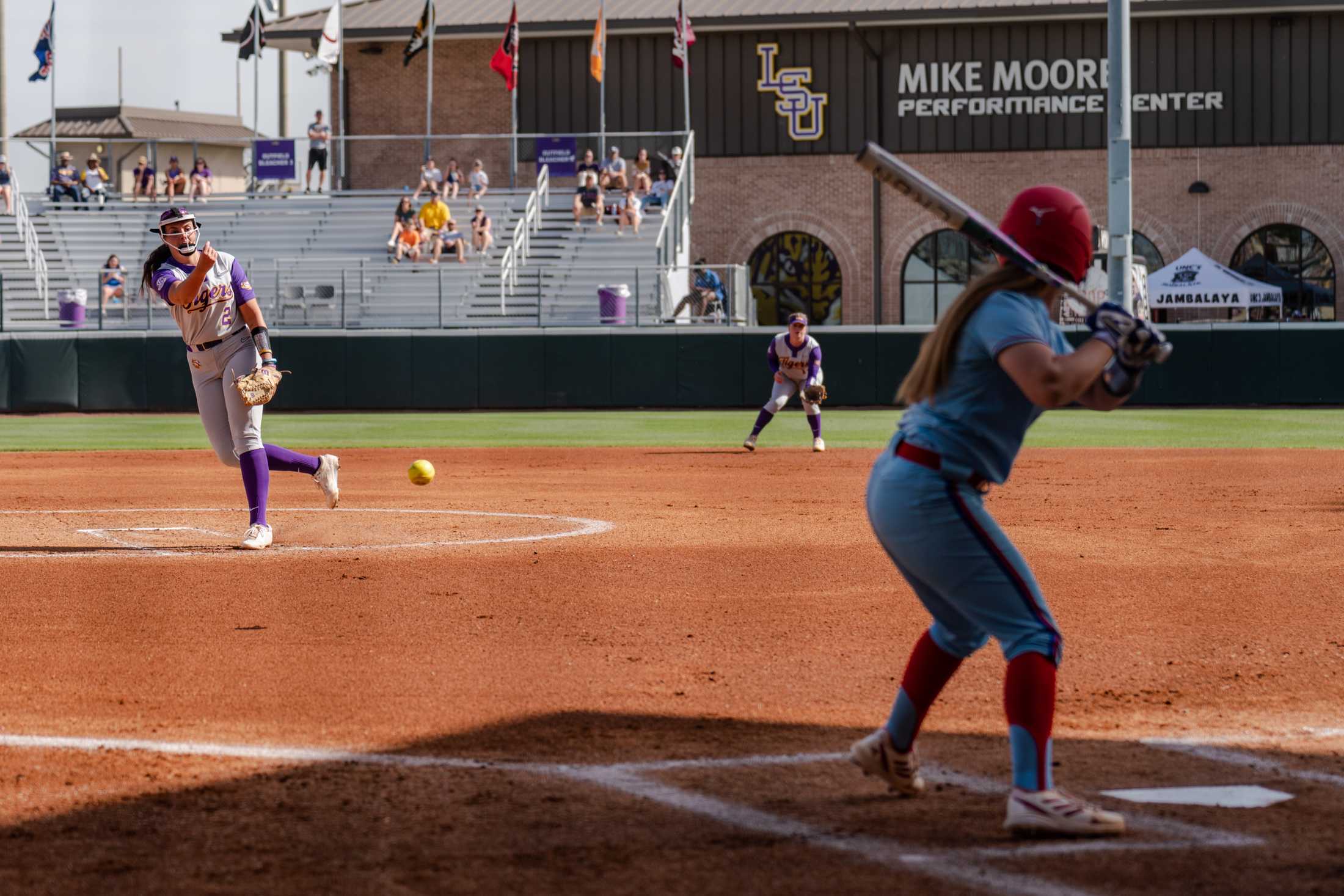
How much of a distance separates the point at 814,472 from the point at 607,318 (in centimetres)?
1334

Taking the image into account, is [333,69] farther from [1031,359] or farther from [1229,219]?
[1031,359]

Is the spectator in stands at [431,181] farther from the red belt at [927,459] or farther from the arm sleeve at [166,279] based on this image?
the red belt at [927,459]

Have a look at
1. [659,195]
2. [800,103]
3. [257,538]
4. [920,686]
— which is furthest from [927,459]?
[800,103]

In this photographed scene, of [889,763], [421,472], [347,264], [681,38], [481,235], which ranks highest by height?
[681,38]

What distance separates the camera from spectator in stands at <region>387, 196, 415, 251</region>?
32906 mm

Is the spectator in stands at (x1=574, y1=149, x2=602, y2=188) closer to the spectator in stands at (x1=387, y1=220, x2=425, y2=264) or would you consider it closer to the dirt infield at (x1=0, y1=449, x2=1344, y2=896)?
the spectator in stands at (x1=387, y1=220, x2=425, y2=264)

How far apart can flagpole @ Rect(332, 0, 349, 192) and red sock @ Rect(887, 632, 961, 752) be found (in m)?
33.2

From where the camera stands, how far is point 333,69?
4191cm

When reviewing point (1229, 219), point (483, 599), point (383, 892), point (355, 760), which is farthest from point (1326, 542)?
point (1229, 219)

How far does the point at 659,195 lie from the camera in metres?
34.7

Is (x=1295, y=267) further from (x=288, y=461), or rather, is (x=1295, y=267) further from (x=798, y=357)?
(x=288, y=461)

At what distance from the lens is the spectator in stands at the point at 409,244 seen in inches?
1284

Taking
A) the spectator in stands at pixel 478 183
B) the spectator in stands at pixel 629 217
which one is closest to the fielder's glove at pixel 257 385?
the spectator in stands at pixel 629 217

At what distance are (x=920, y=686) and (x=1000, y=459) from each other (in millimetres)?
707
